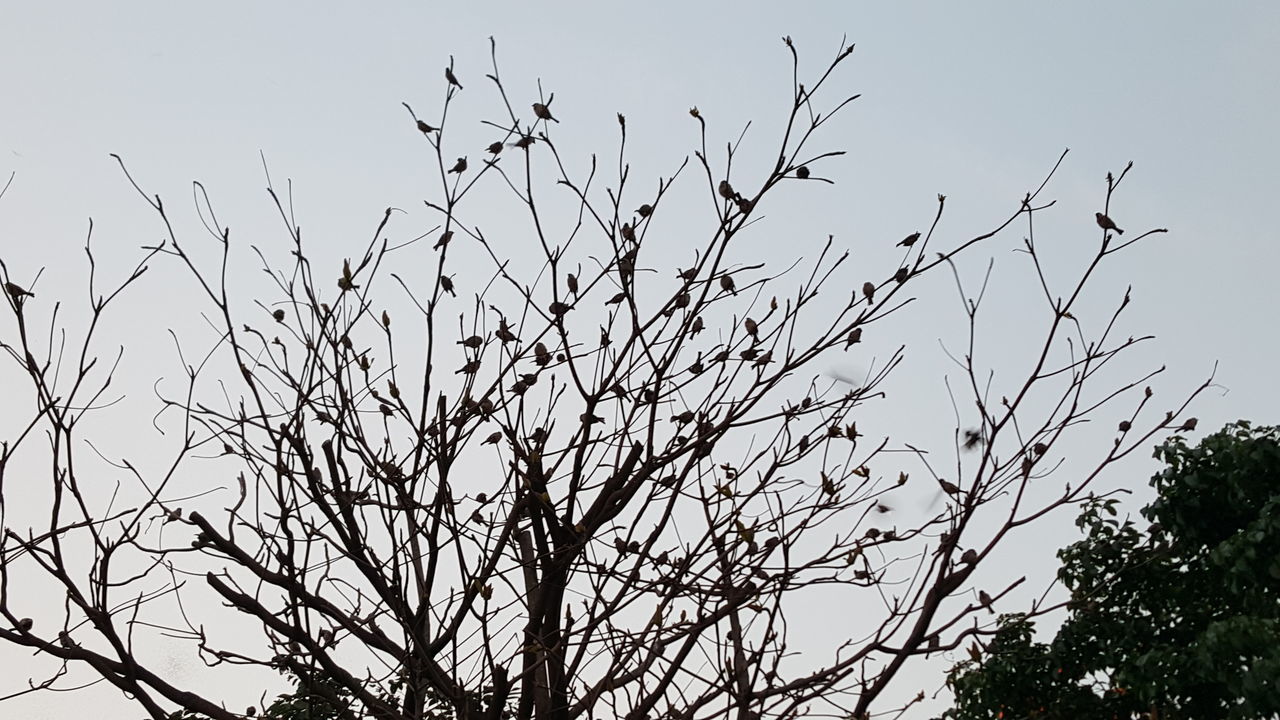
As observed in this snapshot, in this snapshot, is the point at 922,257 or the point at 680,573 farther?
the point at 922,257

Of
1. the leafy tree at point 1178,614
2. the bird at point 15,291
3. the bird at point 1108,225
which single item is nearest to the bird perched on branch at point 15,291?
the bird at point 15,291

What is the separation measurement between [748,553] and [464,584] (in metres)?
0.62

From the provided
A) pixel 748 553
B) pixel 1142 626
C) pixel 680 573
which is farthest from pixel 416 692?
pixel 1142 626

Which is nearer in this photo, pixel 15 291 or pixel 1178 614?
pixel 15 291

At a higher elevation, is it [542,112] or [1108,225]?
[542,112]

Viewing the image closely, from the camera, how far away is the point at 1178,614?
7.20 metres

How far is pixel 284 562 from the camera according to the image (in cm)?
234

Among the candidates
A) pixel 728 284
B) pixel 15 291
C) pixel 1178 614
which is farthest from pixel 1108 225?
pixel 1178 614

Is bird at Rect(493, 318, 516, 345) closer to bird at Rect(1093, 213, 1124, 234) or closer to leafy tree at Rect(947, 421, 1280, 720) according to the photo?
bird at Rect(1093, 213, 1124, 234)

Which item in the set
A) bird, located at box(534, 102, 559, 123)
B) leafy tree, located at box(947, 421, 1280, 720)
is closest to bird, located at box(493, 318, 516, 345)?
bird, located at box(534, 102, 559, 123)

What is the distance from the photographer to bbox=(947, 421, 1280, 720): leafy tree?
640 cm

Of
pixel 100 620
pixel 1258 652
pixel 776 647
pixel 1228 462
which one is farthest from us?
pixel 1228 462

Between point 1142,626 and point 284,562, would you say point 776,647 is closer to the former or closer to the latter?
point 284,562

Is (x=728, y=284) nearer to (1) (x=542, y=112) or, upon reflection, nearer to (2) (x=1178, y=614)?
(1) (x=542, y=112)
